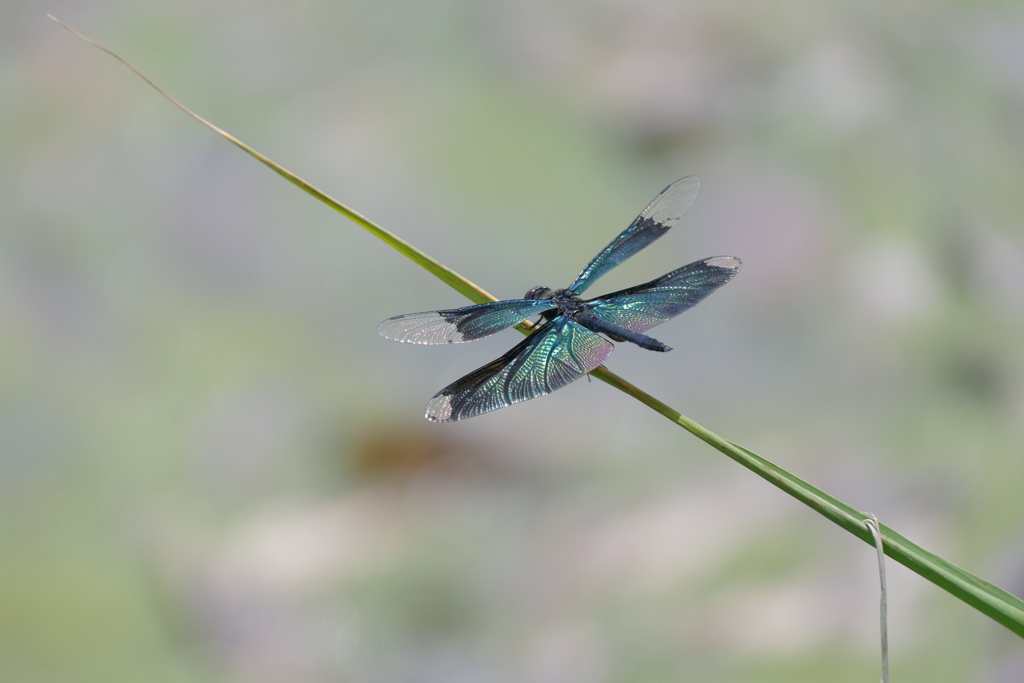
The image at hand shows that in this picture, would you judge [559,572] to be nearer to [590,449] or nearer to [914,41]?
[590,449]

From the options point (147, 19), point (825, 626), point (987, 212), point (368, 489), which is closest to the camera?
point (825, 626)

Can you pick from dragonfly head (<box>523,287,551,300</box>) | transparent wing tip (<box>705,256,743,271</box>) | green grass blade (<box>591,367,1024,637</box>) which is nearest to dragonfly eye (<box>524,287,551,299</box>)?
dragonfly head (<box>523,287,551,300</box>)

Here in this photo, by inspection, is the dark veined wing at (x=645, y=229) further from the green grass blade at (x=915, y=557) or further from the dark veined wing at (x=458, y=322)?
the green grass blade at (x=915, y=557)

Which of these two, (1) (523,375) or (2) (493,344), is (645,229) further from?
(2) (493,344)

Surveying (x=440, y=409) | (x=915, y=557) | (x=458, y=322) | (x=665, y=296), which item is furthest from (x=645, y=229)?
(x=915, y=557)

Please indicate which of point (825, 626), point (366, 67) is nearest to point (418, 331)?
point (825, 626)

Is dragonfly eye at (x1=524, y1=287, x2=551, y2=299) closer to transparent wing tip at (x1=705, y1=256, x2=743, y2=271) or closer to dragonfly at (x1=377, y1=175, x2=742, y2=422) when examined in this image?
dragonfly at (x1=377, y1=175, x2=742, y2=422)
